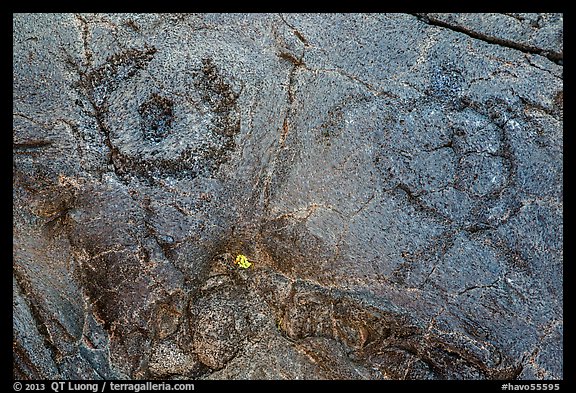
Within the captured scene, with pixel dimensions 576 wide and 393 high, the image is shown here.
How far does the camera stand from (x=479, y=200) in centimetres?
218

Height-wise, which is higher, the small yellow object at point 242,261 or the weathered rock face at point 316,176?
the weathered rock face at point 316,176

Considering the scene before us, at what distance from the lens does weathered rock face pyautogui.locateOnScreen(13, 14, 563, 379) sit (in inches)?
86.0

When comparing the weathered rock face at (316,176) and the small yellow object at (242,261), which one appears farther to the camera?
the small yellow object at (242,261)

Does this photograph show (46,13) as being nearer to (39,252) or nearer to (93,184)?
(93,184)

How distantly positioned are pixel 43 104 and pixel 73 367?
45.0 inches

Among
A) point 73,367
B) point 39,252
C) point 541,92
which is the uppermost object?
point 541,92

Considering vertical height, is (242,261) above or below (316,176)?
below

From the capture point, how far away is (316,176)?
2223 millimetres

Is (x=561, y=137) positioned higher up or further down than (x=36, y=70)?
higher up

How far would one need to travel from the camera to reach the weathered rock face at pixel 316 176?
218 centimetres

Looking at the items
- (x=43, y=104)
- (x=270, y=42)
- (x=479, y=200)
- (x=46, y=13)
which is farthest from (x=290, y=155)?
(x=46, y=13)

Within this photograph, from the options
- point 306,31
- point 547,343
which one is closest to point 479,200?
point 547,343

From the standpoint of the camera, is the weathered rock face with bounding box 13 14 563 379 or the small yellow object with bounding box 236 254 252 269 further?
the small yellow object with bounding box 236 254 252 269

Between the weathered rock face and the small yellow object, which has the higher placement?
the weathered rock face
